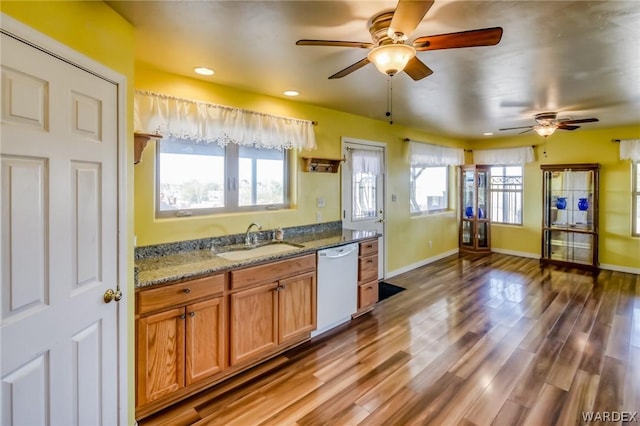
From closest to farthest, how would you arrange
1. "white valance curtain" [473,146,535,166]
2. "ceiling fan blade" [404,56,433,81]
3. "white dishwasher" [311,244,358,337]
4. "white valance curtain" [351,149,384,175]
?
"ceiling fan blade" [404,56,433,81], "white dishwasher" [311,244,358,337], "white valance curtain" [351,149,384,175], "white valance curtain" [473,146,535,166]

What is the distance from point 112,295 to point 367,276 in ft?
8.01

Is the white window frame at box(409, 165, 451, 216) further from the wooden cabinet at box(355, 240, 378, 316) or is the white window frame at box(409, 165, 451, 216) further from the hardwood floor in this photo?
the wooden cabinet at box(355, 240, 378, 316)

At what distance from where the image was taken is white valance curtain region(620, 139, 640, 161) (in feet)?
16.1

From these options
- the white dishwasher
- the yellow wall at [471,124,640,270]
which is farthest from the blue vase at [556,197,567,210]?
the white dishwasher

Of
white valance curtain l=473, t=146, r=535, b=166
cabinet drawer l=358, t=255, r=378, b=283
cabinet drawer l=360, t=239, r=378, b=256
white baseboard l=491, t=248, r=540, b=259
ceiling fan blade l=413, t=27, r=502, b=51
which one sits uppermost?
white valance curtain l=473, t=146, r=535, b=166

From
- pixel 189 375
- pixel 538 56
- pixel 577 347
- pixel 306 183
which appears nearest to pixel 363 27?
pixel 538 56

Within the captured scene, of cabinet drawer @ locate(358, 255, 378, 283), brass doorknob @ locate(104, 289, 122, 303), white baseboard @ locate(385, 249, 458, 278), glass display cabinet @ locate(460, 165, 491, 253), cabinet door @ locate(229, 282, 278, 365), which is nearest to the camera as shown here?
brass doorknob @ locate(104, 289, 122, 303)

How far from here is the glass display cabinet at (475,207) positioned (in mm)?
6441

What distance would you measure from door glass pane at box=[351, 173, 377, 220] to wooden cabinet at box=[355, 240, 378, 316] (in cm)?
89

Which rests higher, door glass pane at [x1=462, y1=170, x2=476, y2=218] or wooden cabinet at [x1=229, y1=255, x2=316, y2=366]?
door glass pane at [x1=462, y1=170, x2=476, y2=218]

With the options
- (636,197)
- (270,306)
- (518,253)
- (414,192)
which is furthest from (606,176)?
(270,306)

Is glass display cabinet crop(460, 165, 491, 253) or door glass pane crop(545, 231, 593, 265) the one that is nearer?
door glass pane crop(545, 231, 593, 265)

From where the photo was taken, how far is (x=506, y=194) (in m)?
6.47

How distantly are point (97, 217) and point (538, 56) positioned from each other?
2940mm
